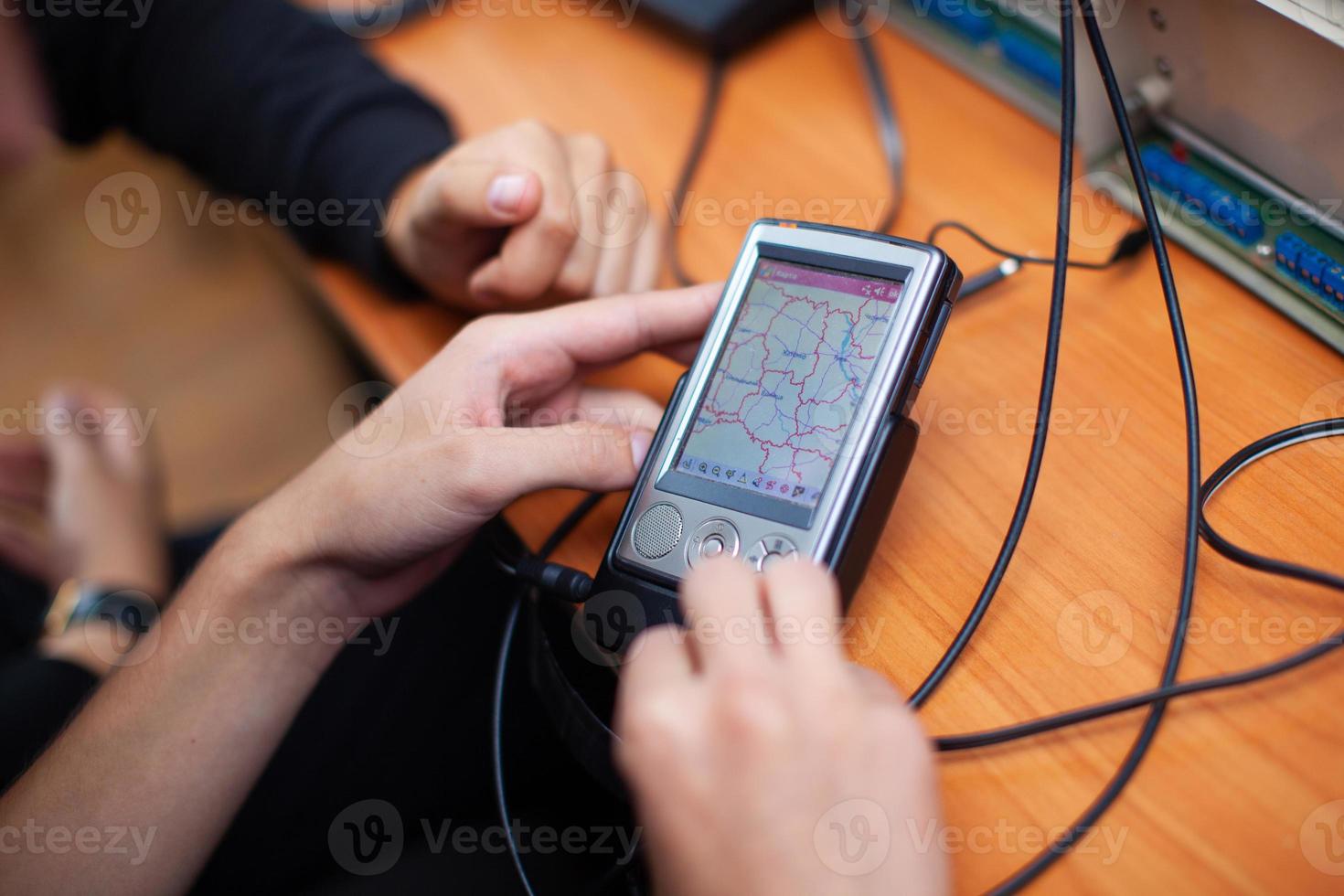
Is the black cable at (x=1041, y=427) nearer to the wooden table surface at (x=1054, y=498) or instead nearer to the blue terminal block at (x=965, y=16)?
the wooden table surface at (x=1054, y=498)

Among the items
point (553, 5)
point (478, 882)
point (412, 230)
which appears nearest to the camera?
point (478, 882)

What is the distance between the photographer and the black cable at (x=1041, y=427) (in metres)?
0.49

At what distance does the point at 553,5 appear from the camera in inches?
38.0

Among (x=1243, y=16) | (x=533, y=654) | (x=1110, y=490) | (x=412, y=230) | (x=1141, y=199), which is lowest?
(x=533, y=654)

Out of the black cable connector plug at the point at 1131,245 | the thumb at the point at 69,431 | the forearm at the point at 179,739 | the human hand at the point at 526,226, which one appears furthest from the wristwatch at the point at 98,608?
the black cable connector plug at the point at 1131,245

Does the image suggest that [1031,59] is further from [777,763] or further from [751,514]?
[777,763]

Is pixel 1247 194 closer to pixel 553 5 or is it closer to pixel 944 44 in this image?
pixel 944 44

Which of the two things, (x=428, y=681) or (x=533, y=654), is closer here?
(x=533, y=654)

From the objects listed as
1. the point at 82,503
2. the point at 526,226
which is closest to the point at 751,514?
the point at 526,226

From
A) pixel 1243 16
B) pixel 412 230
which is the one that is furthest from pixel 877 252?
pixel 412 230

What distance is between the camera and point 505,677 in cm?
59

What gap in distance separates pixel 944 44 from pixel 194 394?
4.73 ft

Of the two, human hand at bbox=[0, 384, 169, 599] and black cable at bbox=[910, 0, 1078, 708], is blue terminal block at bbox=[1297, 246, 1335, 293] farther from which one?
human hand at bbox=[0, 384, 169, 599]

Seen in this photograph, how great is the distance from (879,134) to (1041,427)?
0.35 meters
